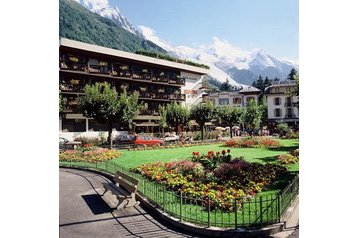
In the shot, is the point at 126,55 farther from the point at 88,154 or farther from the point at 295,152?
the point at 295,152

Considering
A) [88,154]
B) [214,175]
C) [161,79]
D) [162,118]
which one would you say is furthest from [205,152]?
[88,154]

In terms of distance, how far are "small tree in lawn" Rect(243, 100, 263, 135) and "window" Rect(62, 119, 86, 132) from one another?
4.63 m

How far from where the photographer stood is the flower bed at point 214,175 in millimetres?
8023

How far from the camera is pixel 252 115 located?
32.3ft

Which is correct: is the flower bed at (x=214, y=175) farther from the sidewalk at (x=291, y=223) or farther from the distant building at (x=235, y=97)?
the distant building at (x=235, y=97)

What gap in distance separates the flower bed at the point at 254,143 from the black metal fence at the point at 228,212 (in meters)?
1.35

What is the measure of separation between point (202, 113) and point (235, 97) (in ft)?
3.27

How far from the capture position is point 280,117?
9.50 meters

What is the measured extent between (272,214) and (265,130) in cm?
314

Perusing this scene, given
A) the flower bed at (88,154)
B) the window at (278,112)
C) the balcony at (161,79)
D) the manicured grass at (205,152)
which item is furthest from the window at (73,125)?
the window at (278,112)

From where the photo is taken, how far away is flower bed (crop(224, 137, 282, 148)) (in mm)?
9391

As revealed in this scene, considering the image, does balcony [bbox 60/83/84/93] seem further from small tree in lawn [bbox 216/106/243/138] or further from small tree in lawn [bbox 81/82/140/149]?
small tree in lawn [bbox 216/106/243/138]

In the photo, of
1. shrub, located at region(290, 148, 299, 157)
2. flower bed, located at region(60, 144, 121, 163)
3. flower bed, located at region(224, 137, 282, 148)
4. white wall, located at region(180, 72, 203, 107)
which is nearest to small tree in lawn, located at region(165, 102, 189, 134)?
white wall, located at region(180, 72, 203, 107)

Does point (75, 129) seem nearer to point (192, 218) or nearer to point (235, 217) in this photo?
point (192, 218)
